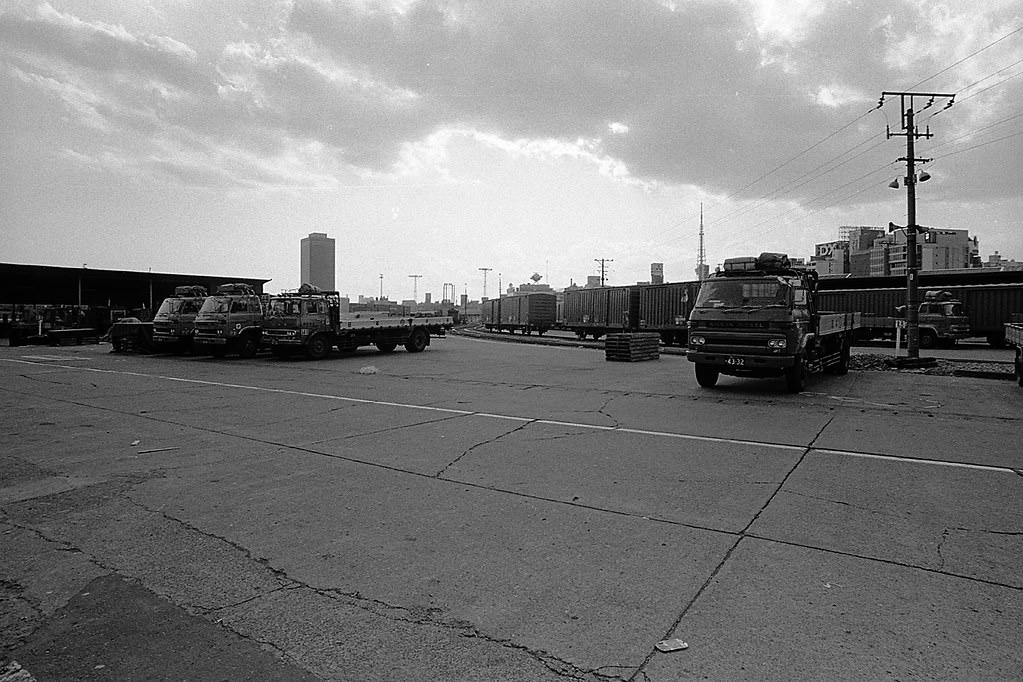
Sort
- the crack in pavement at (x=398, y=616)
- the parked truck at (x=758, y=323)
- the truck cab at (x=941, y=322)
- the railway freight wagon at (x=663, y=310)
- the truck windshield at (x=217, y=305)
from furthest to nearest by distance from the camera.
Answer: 1. the railway freight wagon at (x=663, y=310)
2. the truck cab at (x=941, y=322)
3. the truck windshield at (x=217, y=305)
4. the parked truck at (x=758, y=323)
5. the crack in pavement at (x=398, y=616)

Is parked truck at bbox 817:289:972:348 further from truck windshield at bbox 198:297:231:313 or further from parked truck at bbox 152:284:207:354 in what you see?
parked truck at bbox 152:284:207:354

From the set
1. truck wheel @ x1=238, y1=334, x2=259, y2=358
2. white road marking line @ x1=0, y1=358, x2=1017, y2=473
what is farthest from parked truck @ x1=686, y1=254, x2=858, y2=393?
truck wheel @ x1=238, y1=334, x2=259, y2=358

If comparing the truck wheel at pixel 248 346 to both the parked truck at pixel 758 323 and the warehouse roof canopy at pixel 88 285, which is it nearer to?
the parked truck at pixel 758 323

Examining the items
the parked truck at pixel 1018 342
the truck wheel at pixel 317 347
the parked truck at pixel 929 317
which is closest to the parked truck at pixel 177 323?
the truck wheel at pixel 317 347

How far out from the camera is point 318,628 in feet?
10.7

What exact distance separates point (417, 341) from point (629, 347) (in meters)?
9.27

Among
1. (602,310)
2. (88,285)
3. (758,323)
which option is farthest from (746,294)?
(88,285)

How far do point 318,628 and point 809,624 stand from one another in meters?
2.56

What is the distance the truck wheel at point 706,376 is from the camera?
13.7 m

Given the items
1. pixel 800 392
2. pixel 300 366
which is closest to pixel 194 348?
pixel 300 366

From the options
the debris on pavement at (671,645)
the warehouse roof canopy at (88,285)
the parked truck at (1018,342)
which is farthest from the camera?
the warehouse roof canopy at (88,285)

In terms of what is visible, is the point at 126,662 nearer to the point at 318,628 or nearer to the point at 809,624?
the point at 318,628

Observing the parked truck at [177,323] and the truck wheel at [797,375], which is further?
the parked truck at [177,323]

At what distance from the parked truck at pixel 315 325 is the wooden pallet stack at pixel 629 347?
29.0 ft
